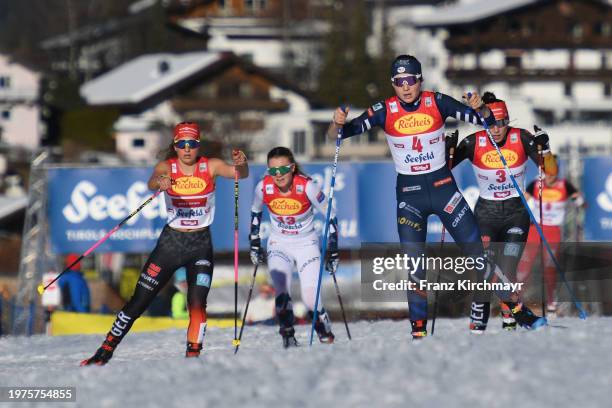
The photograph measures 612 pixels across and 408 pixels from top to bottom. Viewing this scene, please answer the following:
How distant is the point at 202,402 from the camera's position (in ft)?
24.0

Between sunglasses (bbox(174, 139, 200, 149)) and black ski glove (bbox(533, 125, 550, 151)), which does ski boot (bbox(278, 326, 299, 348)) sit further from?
black ski glove (bbox(533, 125, 550, 151))

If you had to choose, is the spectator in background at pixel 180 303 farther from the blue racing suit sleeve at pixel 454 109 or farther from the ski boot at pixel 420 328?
the blue racing suit sleeve at pixel 454 109

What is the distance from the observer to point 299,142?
219 feet

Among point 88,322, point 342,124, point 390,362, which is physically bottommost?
point 88,322

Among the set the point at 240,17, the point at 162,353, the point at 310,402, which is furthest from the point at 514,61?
the point at 310,402

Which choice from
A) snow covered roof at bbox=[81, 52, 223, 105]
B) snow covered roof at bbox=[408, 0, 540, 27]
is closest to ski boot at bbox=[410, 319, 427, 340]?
snow covered roof at bbox=[81, 52, 223, 105]

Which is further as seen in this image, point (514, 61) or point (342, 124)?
point (514, 61)

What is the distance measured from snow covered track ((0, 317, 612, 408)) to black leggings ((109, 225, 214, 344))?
1.17 metres

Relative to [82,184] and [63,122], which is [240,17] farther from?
[82,184]

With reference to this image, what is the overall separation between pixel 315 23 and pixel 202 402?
268ft

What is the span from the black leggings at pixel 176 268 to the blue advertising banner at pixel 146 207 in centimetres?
834

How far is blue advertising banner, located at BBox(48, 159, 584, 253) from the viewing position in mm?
19047

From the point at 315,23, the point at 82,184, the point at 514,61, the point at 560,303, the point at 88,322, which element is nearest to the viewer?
the point at 560,303

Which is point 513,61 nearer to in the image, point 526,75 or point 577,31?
point 526,75
